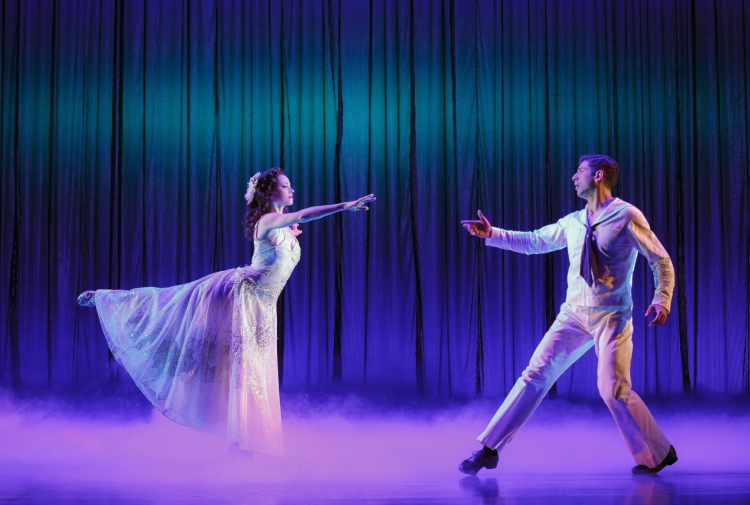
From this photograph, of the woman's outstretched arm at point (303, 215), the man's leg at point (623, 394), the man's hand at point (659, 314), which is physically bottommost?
the man's leg at point (623, 394)

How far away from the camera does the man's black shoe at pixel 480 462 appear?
9.75 feet

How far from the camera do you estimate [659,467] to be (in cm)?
289

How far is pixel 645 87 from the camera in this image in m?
4.96

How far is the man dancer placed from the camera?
2885 mm

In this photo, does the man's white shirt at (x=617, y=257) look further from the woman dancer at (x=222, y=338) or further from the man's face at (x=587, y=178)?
the woman dancer at (x=222, y=338)

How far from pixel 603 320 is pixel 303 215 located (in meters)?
1.39

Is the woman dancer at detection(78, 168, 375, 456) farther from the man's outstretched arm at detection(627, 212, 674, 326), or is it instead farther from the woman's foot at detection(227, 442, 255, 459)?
the man's outstretched arm at detection(627, 212, 674, 326)

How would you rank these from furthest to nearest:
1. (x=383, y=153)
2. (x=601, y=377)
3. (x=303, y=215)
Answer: (x=383, y=153) < (x=303, y=215) < (x=601, y=377)

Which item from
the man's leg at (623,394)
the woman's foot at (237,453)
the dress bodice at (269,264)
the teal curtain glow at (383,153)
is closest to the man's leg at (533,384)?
the man's leg at (623,394)

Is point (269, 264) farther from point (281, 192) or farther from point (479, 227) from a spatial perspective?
point (479, 227)

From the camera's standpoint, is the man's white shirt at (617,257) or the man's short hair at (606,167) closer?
the man's white shirt at (617,257)

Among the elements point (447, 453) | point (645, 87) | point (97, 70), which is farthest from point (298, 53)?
point (447, 453)

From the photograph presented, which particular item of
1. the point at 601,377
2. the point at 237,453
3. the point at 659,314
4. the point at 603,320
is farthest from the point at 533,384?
the point at 237,453

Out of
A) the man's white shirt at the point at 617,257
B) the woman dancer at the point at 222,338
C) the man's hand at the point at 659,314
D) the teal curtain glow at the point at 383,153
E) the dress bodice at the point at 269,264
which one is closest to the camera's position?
the man's hand at the point at 659,314
